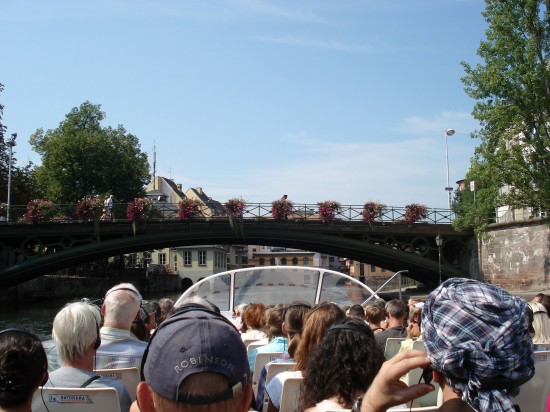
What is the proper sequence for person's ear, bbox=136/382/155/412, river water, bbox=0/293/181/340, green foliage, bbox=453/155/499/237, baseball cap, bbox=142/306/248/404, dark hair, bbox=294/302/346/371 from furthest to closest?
green foliage, bbox=453/155/499/237, river water, bbox=0/293/181/340, dark hair, bbox=294/302/346/371, person's ear, bbox=136/382/155/412, baseball cap, bbox=142/306/248/404

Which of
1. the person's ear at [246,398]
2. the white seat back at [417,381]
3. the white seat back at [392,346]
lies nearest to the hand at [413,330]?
the white seat back at [392,346]

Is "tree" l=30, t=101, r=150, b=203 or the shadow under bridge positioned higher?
"tree" l=30, t=101, r=150, b=203

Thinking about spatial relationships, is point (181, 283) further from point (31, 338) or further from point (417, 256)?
point (31, 338)

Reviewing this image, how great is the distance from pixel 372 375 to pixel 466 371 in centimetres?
106

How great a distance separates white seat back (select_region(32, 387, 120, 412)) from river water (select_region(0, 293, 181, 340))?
19284mm

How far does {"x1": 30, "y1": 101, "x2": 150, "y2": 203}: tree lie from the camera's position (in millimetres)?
47406

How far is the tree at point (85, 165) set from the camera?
4741 cm

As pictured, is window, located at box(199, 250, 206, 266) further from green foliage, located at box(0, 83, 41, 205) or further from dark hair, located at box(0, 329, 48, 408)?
dark hair, located at box(0, 329, 48, 408)

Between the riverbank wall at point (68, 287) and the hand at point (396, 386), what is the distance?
112 ft

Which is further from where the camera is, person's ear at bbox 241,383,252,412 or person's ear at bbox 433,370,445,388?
person's ear at bbox 433,370,445,388

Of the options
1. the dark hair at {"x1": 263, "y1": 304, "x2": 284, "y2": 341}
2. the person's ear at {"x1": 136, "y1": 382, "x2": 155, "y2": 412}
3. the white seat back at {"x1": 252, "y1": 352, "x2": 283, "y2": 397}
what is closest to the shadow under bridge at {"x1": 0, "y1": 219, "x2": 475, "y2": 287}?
the dark hair at {"x1": 263, "y1": 304, "x2": 284, "y2": 341}

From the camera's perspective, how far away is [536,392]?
3338 mm

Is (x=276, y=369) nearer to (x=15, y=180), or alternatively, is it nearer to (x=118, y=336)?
(x=118, y=336)

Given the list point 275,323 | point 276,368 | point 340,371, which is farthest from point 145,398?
point 275,323
